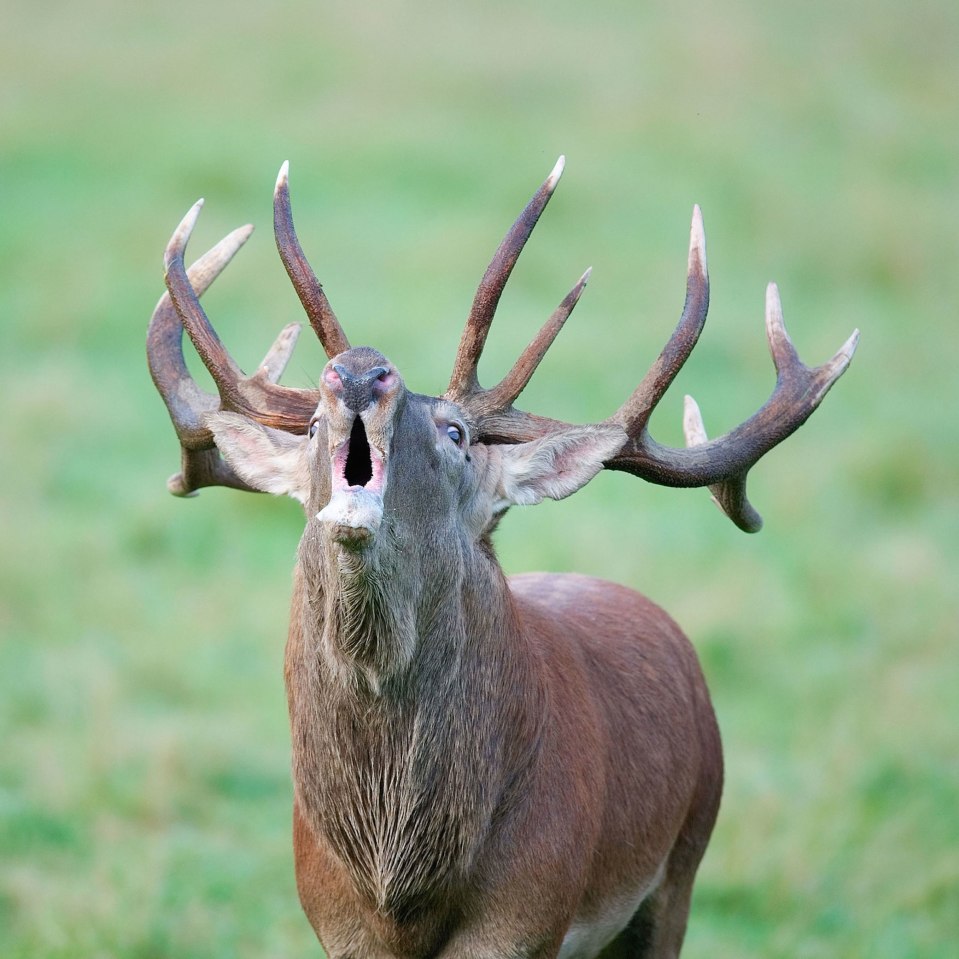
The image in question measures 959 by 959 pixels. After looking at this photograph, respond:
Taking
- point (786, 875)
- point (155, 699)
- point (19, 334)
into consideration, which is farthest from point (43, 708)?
point (19, 334)

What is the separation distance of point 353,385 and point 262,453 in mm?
923

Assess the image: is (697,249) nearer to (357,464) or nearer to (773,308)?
(773,308)

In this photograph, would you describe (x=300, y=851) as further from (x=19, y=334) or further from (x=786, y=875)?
(x=19, y=334)

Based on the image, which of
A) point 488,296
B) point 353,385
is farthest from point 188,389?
point 353,385

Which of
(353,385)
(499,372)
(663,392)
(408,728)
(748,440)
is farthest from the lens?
(499,372)

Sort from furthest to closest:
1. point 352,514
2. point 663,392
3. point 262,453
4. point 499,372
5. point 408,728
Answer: point 499,372
point 663,392
point 262,453
point 408,728
point 352,514

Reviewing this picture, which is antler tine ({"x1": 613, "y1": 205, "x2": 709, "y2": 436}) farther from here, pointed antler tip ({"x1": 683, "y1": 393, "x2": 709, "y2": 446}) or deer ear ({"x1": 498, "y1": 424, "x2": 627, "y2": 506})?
pointed antler tip ({"x1": 683, "y1": 393, "x2": 709, "y2": 446})

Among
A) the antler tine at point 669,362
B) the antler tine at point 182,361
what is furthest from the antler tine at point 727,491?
the antler tine at point 182,361

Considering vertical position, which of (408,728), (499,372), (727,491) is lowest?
(499,372)

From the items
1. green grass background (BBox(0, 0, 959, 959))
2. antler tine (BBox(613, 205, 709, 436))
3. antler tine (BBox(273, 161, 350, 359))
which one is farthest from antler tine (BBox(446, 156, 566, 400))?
green grass background (BBox(0, 0, 959, 959))

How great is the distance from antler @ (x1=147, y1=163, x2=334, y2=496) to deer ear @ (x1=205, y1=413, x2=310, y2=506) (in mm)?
201

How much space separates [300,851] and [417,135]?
1618cm

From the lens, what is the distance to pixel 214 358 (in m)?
5.48

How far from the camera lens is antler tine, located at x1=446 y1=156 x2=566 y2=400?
5207mm
